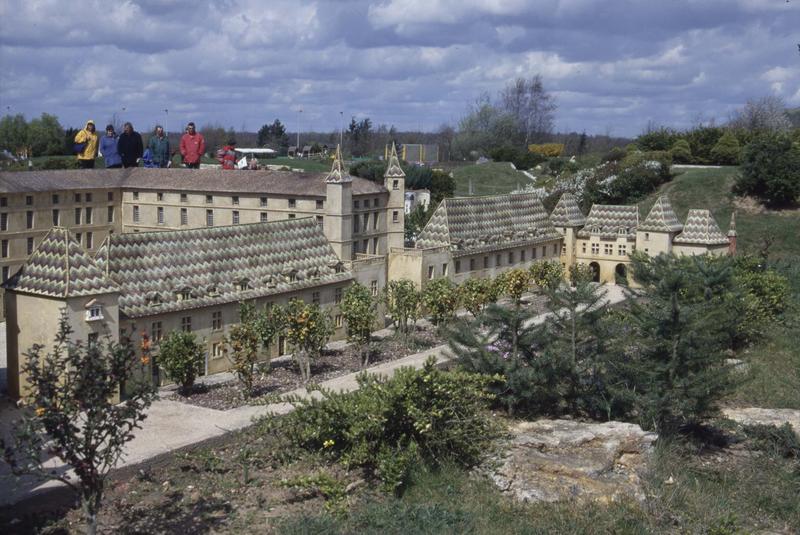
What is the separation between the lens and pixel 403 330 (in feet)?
132

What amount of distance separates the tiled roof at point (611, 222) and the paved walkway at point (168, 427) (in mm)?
28217

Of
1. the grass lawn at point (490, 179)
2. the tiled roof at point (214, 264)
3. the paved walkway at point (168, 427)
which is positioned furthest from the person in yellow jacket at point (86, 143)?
the grass lawn at point (490, 179)

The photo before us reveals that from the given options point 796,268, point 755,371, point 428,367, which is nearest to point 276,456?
point 428,367

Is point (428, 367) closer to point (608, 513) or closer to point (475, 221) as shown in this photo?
point (608, 513)

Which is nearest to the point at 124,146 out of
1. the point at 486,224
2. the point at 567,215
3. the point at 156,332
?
the point at 486,224

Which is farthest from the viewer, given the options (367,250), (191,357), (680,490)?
(367,250)

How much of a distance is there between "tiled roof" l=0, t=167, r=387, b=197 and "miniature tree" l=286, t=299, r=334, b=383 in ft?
39.3

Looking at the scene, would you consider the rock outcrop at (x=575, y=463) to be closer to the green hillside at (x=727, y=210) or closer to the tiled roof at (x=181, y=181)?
the tiled roof at (x=181, y=181)

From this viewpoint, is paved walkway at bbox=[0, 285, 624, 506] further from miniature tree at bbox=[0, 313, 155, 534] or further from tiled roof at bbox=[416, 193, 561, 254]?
tiled roof at bbox=[416, 193, 561, 254]

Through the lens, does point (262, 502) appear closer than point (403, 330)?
Yes

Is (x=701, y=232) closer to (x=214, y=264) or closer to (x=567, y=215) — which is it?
(x=567, y=215)

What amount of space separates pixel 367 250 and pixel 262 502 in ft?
87.1

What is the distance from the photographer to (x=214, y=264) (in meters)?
35.7

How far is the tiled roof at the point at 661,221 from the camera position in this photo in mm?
52500
